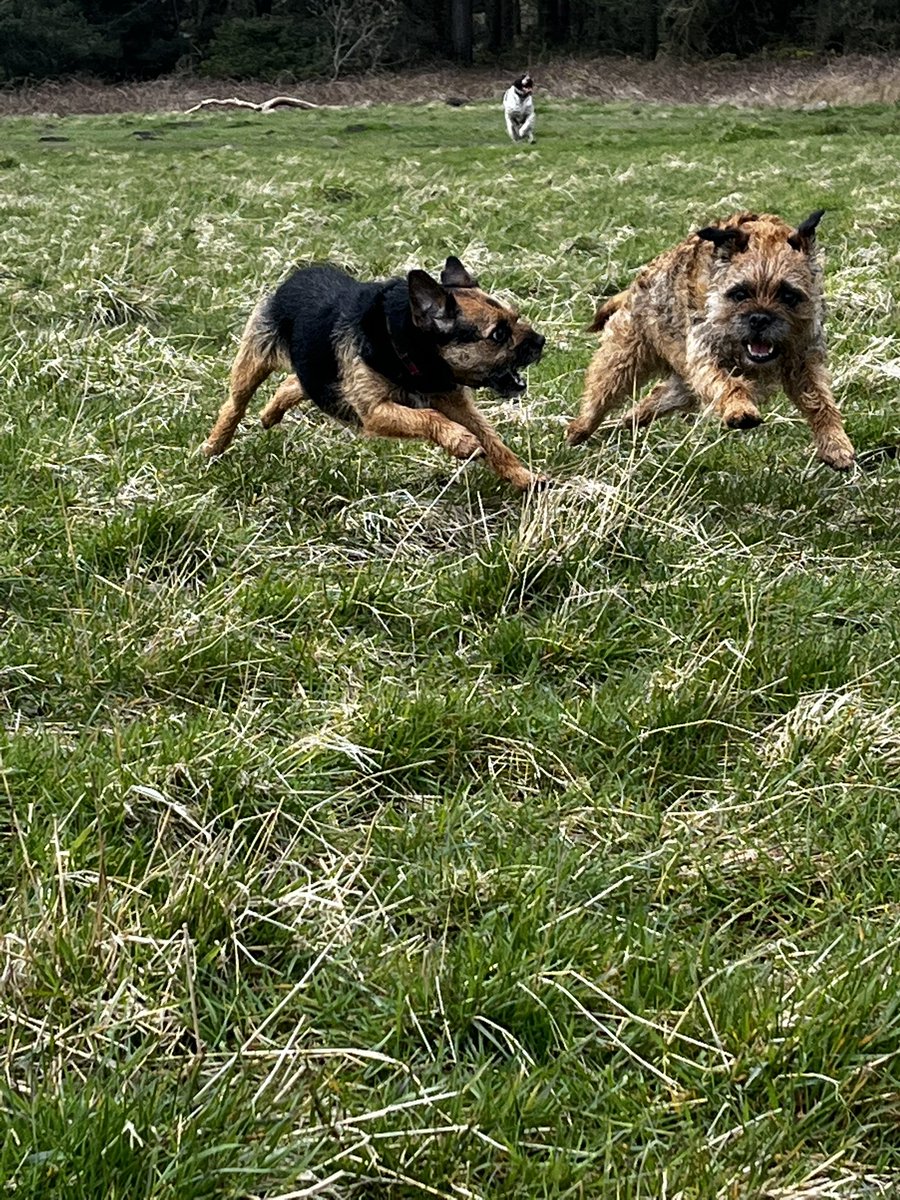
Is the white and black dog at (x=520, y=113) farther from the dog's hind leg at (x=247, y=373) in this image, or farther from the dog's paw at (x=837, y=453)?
the dog's paw at (x=837, y=453)

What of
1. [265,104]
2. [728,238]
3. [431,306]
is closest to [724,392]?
[728,238]

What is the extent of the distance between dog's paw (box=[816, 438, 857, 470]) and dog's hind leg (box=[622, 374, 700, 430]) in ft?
3.30

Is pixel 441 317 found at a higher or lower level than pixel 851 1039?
higher

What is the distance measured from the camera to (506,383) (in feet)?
Answer: 17.8

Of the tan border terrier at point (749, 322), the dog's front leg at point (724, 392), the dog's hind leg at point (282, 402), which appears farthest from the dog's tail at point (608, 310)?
the dog's hind leg at point (282, 402)

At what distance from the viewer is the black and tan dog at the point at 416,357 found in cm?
516

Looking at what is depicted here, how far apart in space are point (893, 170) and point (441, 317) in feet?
40.6

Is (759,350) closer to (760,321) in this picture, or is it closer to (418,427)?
(760,321)

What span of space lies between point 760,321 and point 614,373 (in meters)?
1.01

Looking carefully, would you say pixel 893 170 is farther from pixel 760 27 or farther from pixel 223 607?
pixel 760 27

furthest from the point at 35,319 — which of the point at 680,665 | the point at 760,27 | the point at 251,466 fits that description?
the point at 760,27

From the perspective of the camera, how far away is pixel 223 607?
404cm

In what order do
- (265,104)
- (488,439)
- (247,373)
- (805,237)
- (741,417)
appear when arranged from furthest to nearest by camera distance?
(265,104)
(247,373)
(805,237)
(488,439)
(741,417)

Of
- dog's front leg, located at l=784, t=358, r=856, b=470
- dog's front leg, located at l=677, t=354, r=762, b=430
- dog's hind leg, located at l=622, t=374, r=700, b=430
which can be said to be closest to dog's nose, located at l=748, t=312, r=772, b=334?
dog's front leg, located at l=677, t=354, r=762, b=430
